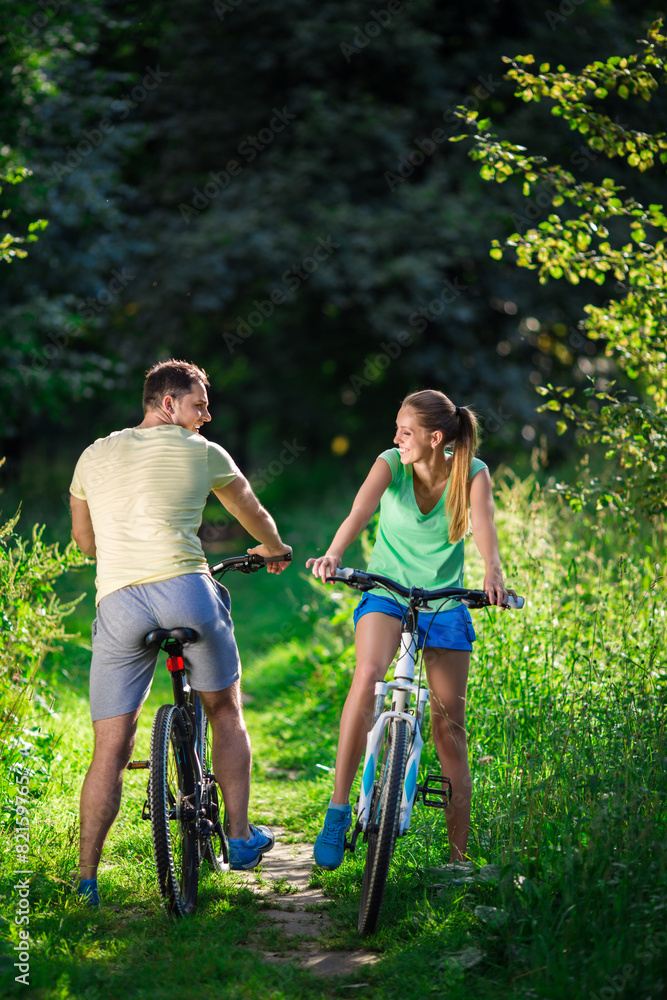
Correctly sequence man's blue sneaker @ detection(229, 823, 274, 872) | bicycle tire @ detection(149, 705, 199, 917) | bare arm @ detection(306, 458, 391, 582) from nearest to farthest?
bicycle tire @ detection(149, 705, 199, 917), bare arm @ detection(306, 458, 391, 582), man's blue sneaker @ detection(229, 823, 274, 872)

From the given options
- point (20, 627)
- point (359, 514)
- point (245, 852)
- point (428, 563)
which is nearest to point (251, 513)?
point (359, 514)

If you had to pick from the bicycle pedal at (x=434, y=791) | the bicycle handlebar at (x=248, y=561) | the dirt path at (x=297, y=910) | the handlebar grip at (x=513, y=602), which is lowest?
the dirt path at (x=297, y=910)

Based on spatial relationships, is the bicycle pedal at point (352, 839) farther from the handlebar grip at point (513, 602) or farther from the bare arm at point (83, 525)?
the bare arm at point (83, 525)

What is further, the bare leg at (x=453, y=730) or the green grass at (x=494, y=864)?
the bare leg at (x=453, y=730)

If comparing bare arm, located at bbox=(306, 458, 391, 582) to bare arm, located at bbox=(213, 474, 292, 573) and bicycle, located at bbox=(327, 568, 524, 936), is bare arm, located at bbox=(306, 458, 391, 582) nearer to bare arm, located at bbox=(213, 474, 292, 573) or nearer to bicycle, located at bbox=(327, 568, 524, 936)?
bicycle, located at bbox=(327, 568, 524, 936)

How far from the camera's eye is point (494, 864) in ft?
11.3

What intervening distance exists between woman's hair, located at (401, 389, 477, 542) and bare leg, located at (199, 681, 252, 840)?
3.67ft

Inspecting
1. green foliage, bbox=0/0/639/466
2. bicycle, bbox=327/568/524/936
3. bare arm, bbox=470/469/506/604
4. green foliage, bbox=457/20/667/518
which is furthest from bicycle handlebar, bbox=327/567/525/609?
green foliage, bbox=0/0/639/466

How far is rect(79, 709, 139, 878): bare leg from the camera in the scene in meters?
3.33

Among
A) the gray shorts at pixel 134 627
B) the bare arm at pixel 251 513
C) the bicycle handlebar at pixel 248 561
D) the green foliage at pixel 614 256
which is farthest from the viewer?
the green foliage at pixel 614 256

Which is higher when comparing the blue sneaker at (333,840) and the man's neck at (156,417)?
the man's neck at (156,417)

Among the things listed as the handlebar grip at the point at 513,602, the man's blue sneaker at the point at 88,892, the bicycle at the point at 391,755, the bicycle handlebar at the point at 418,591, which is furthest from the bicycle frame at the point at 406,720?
the man's blue sneaker at the point at 88,892

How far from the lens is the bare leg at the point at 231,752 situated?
362cm

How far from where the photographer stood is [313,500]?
17.2 meters
